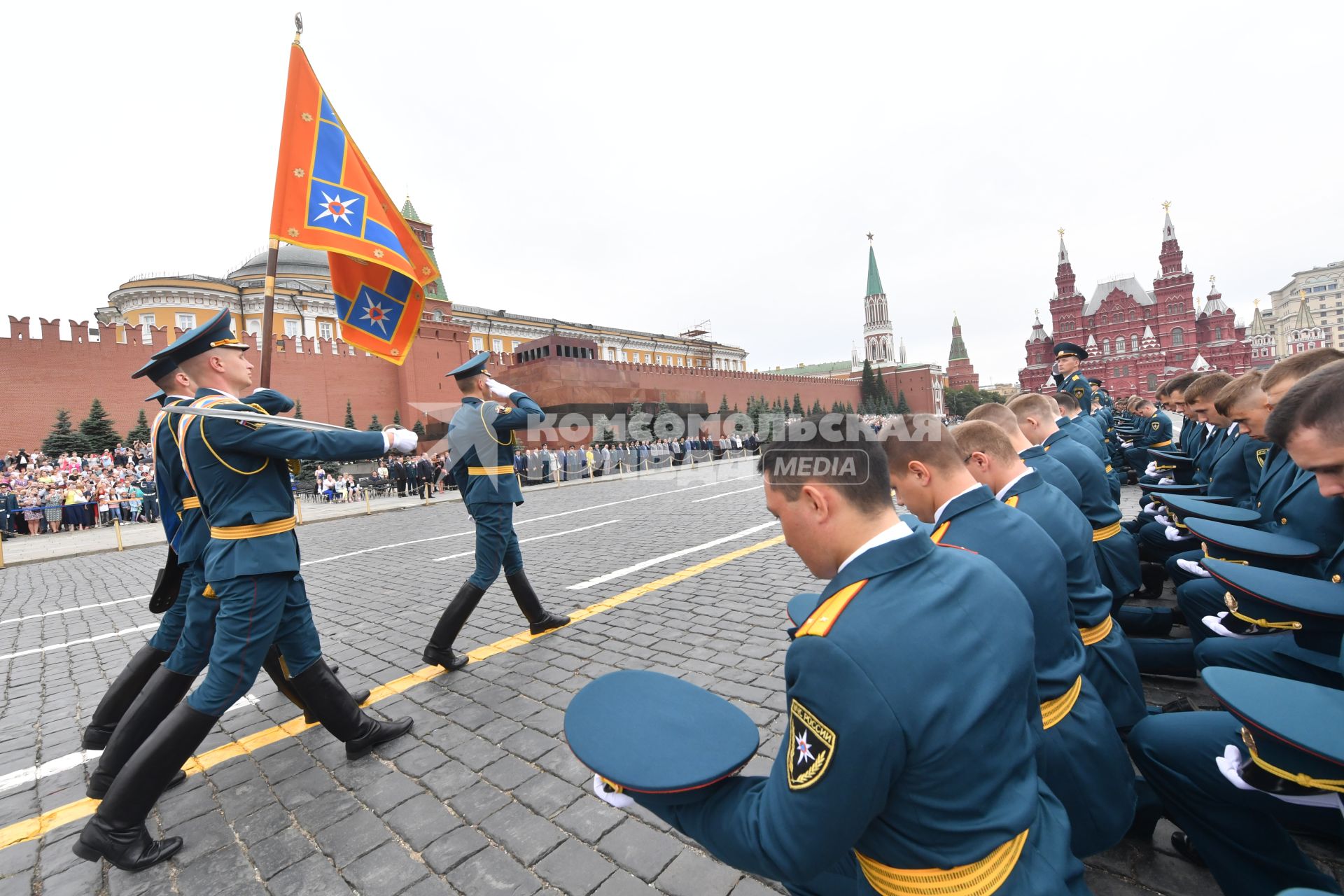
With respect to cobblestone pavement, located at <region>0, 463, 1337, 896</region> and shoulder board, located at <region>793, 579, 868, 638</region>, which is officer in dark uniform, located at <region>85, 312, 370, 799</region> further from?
shoulder board, located at <region>793, 579, 868, 638</region>

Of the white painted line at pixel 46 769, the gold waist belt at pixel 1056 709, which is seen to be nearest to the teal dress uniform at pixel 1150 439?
the gold waist belt at pixel 1056 709

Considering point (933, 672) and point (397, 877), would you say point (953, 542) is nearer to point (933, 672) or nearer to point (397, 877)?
point (933, 672)

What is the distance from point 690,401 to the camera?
38.8m

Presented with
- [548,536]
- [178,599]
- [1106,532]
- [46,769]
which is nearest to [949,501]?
[1106,532]

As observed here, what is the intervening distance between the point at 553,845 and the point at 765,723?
4.01 feet

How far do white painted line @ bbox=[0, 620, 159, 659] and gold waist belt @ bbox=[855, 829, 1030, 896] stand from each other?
22.5 ft

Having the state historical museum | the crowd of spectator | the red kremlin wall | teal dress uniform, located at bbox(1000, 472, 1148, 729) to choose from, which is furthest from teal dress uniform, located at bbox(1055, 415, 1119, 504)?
the state historical museum

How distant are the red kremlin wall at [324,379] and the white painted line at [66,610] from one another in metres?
21.7

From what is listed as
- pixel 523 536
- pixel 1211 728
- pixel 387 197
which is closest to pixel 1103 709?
pixel 1211 728

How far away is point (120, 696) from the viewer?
3.29 m

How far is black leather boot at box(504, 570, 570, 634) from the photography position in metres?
4.48

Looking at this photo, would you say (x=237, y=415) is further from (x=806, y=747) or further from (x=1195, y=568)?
(x=1195, y=568)

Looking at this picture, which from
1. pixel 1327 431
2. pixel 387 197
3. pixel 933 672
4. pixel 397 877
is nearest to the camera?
pixel 933 672

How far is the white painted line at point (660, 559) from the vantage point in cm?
612
